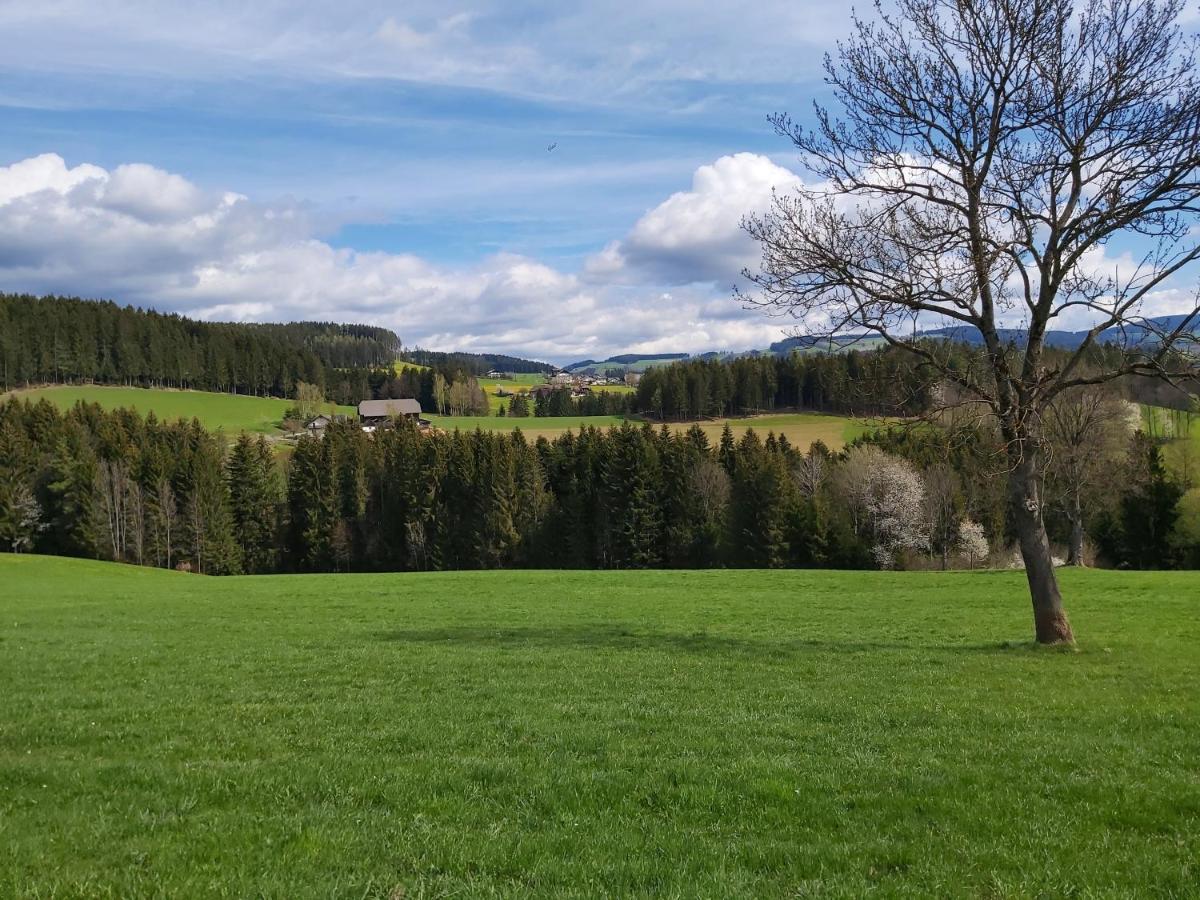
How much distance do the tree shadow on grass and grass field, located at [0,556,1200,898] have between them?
0.24 meters

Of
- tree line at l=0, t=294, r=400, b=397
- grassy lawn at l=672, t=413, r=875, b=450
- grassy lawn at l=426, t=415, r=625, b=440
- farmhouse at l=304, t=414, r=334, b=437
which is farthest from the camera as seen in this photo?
tree line at l=0, t=294, r=400, b=397

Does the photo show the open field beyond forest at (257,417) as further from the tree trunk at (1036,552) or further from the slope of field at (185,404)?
the tree trunk at (1036,552)

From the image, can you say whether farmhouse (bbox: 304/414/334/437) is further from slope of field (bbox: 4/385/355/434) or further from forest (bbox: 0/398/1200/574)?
forest (bbox: 0/398/1200/574)

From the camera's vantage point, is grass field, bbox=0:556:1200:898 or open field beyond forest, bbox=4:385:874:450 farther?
open field beyond forest, bbox=4:385:874:450

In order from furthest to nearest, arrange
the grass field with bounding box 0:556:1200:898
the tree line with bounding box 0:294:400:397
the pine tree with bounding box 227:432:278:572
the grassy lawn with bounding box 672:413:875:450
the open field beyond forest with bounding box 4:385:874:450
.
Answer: the tree line with bounding box 0:294:400:397
the open field beyond forest with bounding box 4:385:874:450
the grassy lawn with bounding box 672:413:875:450
the pine tree with bounding box 227:432:278:572
the grass field with bounding box 0:556:1200:898

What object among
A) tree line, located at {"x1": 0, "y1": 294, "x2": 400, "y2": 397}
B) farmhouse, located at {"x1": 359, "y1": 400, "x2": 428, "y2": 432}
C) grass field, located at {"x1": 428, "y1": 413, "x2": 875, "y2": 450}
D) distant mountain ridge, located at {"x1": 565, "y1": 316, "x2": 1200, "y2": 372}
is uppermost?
tree line, located at {"x1": 0, "y1": 294, "x2": 400, "y2": 397}

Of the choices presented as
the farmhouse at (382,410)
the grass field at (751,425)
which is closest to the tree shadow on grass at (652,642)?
the grass field at (751,425)

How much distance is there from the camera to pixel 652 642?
19.7m

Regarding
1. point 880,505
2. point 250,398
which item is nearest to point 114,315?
point 250,398

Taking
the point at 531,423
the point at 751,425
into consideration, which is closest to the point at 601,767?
the point at 751,425

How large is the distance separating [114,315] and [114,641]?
6040 inches

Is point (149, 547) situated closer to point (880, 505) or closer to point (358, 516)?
point (358, 516)

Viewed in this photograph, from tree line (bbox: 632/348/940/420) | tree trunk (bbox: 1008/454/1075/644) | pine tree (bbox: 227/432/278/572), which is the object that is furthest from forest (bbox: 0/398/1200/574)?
tree trunk (bbox: 1008/454/1075/644)

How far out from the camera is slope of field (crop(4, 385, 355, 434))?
124 m
